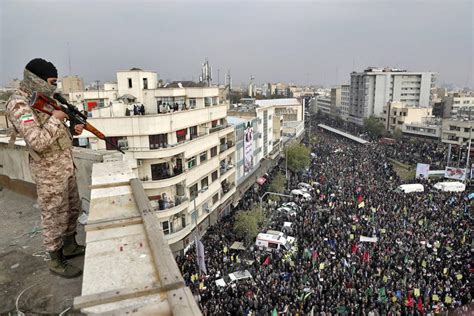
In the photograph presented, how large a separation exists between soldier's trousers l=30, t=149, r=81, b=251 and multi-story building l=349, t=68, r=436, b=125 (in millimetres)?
86768

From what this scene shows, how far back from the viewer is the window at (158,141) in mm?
19609

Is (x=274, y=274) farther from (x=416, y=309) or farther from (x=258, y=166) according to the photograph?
(x=258, y=166)

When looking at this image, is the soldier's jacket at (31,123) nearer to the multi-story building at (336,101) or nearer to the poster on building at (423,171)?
the poster on building at (423,171)

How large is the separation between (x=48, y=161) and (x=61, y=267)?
132cm

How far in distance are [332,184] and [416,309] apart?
19865mm

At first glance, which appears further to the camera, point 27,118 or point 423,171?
point 423,171

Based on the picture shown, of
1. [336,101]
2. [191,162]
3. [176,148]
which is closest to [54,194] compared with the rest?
[176,148]

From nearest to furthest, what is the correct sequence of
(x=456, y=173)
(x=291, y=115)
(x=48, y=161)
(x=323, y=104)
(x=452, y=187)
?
(x=48, y=161), (x=452, y=187), (x=456, y=173), (x=291, y=115), (x=323, y=104)

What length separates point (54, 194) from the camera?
433 cm

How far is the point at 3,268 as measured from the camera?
4.52 meters

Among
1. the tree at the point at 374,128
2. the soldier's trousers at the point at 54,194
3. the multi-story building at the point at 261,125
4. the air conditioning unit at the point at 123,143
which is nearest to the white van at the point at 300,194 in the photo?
the multi-story building at the point at 261,125

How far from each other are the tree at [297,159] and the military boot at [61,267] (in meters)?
39.0

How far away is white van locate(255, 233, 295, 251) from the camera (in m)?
21.3

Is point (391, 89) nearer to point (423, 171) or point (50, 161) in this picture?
point (423, 171)
